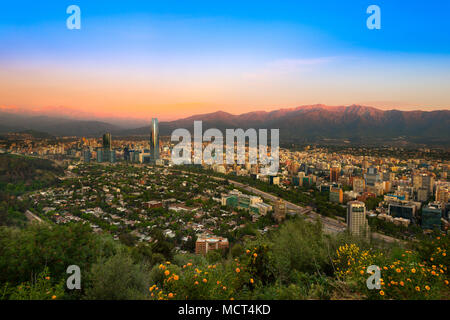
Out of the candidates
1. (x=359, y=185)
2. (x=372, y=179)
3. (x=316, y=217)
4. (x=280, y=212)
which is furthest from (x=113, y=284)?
(x=372, y=179)

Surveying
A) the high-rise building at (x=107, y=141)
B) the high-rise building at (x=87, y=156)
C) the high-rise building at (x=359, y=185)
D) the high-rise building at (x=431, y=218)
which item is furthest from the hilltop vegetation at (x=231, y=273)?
the high-rise building at (x=107, y=141)

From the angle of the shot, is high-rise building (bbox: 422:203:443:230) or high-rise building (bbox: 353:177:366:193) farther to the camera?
high-rise building (bbox: 353:177:366:193)

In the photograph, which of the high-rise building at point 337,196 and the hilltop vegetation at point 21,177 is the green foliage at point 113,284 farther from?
the high-rise building at point 337,196

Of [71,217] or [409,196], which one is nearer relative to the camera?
[71,217]

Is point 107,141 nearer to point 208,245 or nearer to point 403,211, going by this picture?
point 208,245

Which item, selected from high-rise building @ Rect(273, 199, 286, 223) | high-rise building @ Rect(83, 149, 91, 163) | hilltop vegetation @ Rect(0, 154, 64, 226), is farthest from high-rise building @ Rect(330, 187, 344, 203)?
high-rise building @ Rect(83, 149, 91, 163)

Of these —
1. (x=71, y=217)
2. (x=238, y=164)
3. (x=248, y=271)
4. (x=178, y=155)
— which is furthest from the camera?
(x=178, y=155)

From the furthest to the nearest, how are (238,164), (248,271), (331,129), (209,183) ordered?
(331,129) < (238,164) < (209,183) < (248,271)

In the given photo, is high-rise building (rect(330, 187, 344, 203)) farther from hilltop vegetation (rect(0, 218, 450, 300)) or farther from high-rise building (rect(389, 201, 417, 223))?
hilltop vegetation (rect(0, 218, 450, 300))
